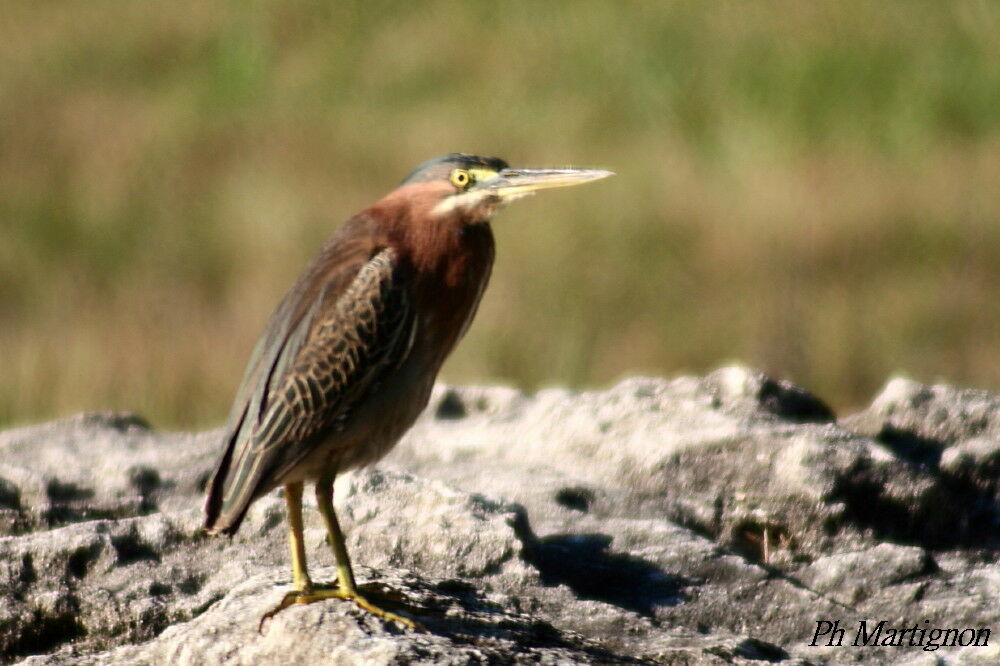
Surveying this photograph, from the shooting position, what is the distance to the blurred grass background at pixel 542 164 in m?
7.71

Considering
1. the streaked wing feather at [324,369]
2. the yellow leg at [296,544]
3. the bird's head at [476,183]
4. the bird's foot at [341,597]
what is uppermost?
the bird's head at [476,183]

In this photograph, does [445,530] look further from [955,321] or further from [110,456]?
[955,321]

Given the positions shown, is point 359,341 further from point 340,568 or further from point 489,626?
point 489,626

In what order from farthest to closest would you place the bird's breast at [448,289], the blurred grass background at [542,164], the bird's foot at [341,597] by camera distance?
the blurred grass background at [542,164] → the bird's breast at [448,289] → the bird's foot at [341,597]

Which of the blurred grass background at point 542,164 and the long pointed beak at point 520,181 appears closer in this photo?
the long pointed beak at point 520,181

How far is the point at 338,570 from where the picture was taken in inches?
127

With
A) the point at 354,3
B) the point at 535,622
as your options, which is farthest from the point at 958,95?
the point at 535,622

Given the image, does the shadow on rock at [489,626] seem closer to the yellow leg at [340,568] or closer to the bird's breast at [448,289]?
the yellow leg at [340,568]

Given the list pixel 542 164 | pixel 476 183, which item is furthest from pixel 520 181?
pixel 542 164

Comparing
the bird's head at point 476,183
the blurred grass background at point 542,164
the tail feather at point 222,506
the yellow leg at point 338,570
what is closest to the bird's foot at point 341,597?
the yellow leg at point 338,570

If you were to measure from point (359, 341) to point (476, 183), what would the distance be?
1.67ft

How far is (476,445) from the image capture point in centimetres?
475

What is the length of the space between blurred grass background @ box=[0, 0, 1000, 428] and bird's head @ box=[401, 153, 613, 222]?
3.47m

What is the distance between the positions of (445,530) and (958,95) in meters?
7.71
